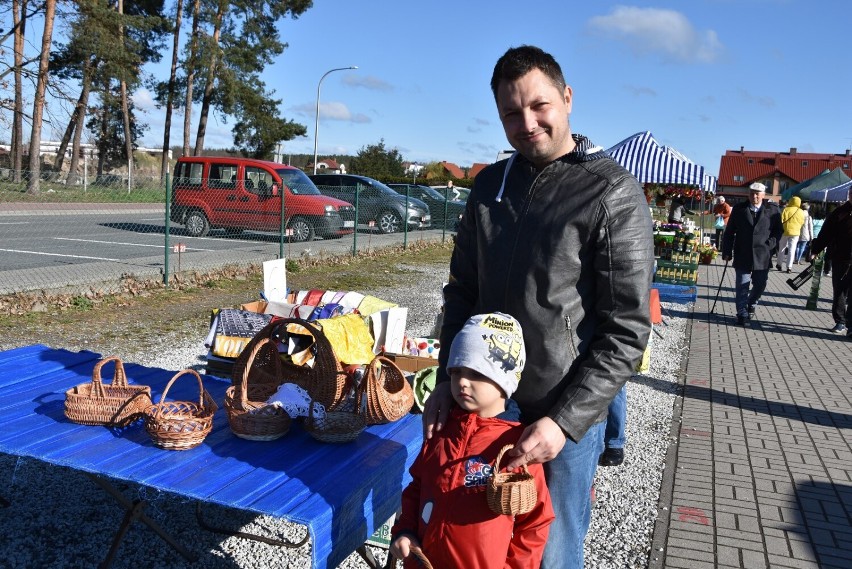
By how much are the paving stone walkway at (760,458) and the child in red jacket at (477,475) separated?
1846mm

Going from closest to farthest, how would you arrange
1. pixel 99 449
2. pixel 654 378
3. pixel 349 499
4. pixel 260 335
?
1. pixel 349 499
2. pixel 99 449
3. pixel 260 335
4. pixel 654 378

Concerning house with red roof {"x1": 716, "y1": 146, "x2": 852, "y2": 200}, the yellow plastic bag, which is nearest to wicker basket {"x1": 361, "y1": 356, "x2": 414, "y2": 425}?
the yellow plastic bag

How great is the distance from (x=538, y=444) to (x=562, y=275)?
452 mm

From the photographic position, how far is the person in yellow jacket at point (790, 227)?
52.9 feet

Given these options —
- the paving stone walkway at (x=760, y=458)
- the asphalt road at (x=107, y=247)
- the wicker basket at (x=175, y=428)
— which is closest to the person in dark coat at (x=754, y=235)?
the paving stone walkway at (x=760, y=458)

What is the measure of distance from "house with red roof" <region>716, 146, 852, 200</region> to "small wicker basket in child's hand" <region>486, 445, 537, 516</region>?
10238 centimetres

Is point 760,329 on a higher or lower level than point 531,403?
lower

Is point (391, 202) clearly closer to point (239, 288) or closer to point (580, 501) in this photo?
point (239, 288)

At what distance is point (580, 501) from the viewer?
2.22 meters

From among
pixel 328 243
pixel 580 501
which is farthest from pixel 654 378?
pixel 328 243

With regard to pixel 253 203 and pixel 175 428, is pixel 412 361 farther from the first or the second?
pixel 253 203

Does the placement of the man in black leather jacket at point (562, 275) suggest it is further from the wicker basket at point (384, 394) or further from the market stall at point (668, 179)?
the market stall at point (668, 179)

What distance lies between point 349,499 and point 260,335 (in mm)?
888

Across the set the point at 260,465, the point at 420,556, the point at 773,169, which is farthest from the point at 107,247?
the point at 773,169
